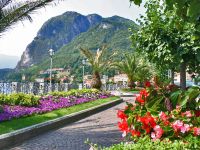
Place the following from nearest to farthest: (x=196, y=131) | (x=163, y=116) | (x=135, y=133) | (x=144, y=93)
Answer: (x=196, y=131), (x=163, y=116), (x=135, y=133), (x=144, y=93)

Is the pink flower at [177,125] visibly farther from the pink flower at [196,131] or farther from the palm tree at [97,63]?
the palm tree at [97,63]

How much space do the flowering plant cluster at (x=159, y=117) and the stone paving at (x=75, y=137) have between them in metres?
3.86

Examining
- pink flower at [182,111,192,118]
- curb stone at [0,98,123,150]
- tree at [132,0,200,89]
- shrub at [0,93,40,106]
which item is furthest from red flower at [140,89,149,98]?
tree at [132,0,200,89]

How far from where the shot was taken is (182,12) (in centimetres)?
359

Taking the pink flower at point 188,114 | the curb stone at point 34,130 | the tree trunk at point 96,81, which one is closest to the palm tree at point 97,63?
the tree trunk at point 96,81

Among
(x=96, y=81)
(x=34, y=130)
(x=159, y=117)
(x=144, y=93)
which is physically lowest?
(x=34, y=130)

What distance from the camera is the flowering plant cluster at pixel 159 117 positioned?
4980 millimetres

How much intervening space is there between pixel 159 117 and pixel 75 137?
620 centimetres

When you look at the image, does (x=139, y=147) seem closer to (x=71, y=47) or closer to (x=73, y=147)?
(x=73, y=147)

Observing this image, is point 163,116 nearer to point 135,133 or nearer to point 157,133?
point 157,133

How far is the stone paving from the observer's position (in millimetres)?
9688

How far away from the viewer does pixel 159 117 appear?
206 inches

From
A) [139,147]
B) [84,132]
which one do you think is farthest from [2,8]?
[139,147]

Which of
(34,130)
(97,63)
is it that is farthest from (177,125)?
(97,63)
